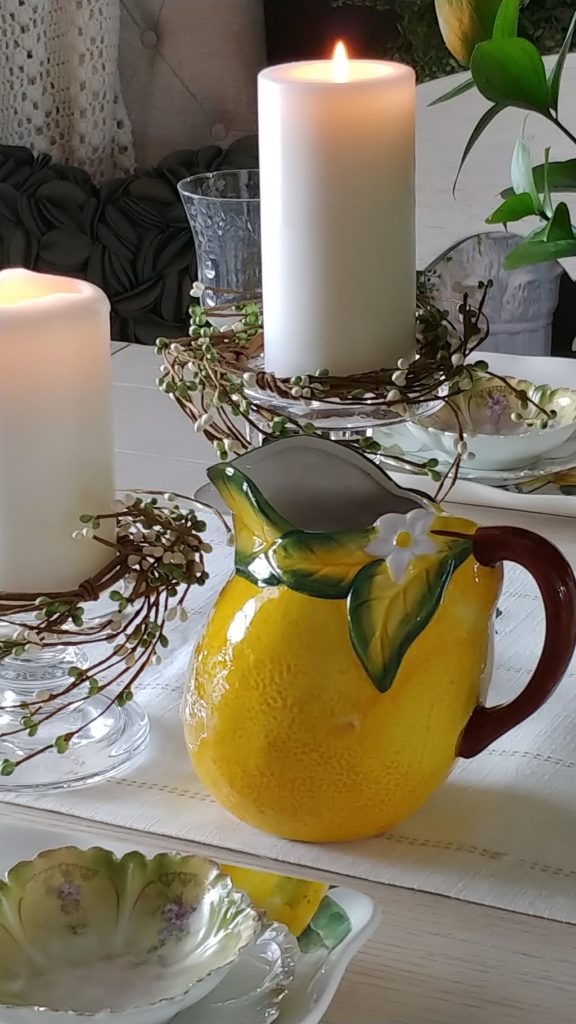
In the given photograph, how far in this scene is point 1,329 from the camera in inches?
22.2

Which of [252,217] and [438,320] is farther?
[252,217]

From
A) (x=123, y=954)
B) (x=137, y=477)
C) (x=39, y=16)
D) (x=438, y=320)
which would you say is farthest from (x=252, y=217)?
(x=39, y=16)

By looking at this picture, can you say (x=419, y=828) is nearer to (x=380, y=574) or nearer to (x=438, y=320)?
(x=380, y=574)

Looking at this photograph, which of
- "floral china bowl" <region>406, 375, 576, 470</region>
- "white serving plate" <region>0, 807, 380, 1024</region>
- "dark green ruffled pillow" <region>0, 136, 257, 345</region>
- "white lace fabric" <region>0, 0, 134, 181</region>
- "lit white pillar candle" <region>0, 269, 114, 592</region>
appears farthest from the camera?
"white lace fabric" <region>0, 0, 134, 181</region>

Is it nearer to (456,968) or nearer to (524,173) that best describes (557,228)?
(524,173)

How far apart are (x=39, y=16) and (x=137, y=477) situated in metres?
1.34

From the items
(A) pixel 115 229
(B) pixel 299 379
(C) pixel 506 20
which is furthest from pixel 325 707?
(A) pixel 115 229

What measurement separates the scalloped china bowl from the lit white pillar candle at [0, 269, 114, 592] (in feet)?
0.47

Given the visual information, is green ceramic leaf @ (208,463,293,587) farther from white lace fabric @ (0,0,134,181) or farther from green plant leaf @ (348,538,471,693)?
white lace fabric @ (0,0,134,181)

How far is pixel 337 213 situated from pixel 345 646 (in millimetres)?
195

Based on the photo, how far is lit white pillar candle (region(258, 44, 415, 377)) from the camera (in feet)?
1.94

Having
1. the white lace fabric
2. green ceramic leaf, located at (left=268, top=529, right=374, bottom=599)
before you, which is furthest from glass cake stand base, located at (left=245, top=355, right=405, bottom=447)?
the white lace fabric

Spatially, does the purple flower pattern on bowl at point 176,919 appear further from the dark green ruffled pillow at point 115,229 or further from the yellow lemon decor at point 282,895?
the dark green ruffled pillow at point 115,229

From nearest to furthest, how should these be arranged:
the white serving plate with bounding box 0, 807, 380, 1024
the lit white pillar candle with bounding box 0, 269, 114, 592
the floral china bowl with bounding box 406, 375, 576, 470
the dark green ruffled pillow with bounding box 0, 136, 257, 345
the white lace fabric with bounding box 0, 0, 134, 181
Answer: the white serving plate with bounding box 0, 807, 380, 1024 → the lit white pillar candle with bounding box 0, 269, 114, 592 → the floral china bowl with bounding box 406, 375, 576, 470 → the dark green ruffled pillow with bounding box 0, 136, 257, 345 → the white lace fabric with bounding box 0, 0, 134, 181
